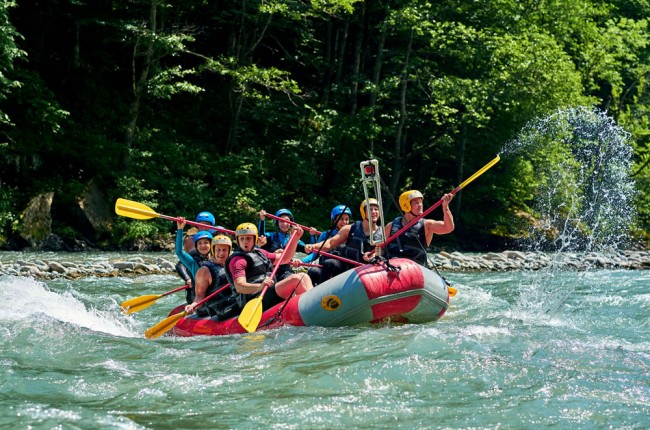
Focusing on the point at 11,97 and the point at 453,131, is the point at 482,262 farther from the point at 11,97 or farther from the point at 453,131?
the point at 11,97

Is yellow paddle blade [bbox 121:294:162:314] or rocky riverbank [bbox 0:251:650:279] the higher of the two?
yellow paddle blade [bbox 121:294:162:314]

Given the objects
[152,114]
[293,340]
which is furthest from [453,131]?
[293,340]

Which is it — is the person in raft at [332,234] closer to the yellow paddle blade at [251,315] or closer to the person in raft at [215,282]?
the person in raft at [215,282]

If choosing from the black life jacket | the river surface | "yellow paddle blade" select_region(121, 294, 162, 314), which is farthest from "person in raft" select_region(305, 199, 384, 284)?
"yellow paddle blade" select_region(121, 294, 162, 314)

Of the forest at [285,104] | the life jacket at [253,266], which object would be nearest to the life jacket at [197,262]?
the life jacket at [253,266]

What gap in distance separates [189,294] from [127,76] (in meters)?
13.1

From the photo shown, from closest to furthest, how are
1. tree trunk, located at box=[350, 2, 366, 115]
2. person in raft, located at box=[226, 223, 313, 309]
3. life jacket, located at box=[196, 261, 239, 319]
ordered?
1. person in raft, located at box=[226, 223, 313, 309]
2. life jacket, located at box=[196, 261, 239, 319]
3. tree trunk, located at box=[350, 2, 366, 115]

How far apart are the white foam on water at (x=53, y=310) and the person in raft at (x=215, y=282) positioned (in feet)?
2.82

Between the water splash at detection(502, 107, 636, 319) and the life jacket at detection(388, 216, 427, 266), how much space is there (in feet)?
41.3

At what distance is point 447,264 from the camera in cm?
1689

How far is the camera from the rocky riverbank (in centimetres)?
1347

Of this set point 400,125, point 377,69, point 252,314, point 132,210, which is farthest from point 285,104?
point 252,314

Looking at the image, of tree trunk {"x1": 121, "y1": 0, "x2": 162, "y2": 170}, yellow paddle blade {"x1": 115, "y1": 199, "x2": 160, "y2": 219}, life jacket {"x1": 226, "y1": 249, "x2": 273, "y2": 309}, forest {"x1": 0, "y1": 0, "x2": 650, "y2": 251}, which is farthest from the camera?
tree trunk {"x1": 121, "y1": 0, "x2": 162, "y2": 170}

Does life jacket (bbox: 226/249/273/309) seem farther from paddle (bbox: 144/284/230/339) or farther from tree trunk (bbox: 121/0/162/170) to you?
tree trunk (bbox: 121/0/162/170)
